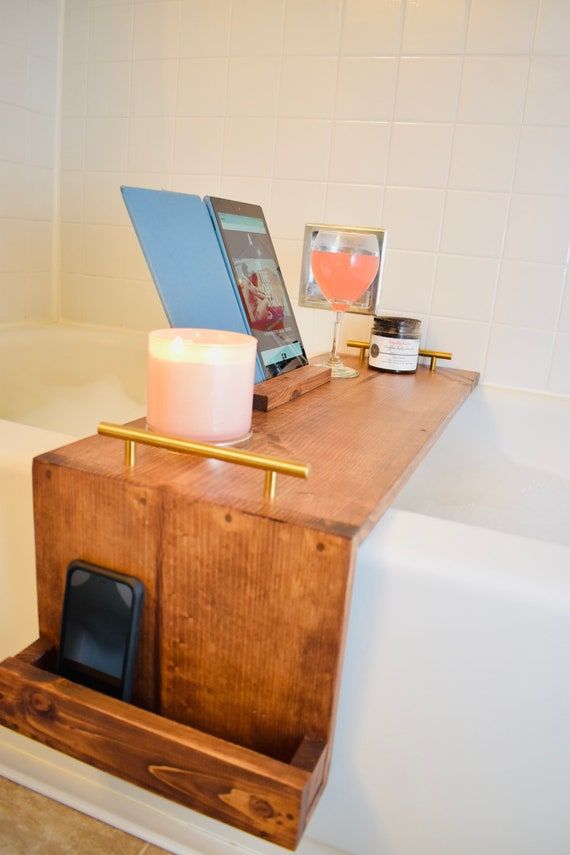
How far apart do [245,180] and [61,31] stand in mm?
613

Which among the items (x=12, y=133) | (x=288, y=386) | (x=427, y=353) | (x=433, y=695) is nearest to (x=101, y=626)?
(x=433, y=695)

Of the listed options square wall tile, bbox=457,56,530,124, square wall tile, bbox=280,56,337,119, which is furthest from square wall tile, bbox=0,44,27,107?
square wall tile, bbox=457,56,530,124

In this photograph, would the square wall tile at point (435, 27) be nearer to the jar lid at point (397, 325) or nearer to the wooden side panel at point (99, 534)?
the jar lid at point (397, 325)

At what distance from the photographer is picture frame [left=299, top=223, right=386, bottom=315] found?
4.58 feet

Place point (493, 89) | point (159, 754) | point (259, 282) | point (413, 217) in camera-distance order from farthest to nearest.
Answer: point (413, 217) → point (493, 89) → point (259, 282) → point (159, 754)

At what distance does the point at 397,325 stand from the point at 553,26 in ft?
2.00

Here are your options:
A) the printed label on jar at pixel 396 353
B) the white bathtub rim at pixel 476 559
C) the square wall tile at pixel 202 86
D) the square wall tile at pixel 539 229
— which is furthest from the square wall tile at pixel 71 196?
the white bathtub rim at pixel 476 559

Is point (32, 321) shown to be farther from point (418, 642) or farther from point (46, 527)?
point (418, 642)

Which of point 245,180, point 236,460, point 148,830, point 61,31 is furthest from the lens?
point 61,31

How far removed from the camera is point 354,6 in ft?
4.35

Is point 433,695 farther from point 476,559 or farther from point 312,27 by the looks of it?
point 312,27

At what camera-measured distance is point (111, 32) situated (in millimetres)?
1547

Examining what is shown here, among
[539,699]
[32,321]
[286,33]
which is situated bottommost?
[539,699]

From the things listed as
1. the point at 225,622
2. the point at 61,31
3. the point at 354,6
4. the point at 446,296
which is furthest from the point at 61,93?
the point at 225,622
